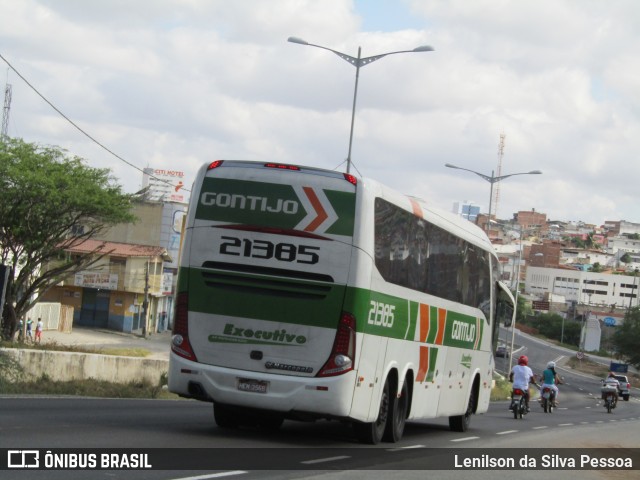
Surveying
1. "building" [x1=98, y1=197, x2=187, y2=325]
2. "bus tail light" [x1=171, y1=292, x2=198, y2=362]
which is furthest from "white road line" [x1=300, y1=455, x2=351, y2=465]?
"building" [x1=98, y1=197, x2=187, y2=325]

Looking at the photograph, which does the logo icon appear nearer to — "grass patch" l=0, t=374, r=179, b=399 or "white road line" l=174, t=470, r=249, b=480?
"white road line" l=174, t=470, r=249, b=480

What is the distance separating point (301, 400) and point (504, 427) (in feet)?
40.7

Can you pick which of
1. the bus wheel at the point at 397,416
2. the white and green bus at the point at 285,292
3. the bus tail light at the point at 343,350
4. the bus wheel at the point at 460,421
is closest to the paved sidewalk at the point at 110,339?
the bus wheel at the point at 460,421

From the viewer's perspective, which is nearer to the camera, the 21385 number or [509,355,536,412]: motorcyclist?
the 21385 number

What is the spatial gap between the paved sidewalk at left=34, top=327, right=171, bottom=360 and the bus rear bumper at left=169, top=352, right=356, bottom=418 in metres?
50.3

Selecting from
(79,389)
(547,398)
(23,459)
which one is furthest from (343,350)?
(547,398)

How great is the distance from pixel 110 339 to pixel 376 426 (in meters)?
60.4

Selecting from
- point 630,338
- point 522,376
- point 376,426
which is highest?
point 630,338

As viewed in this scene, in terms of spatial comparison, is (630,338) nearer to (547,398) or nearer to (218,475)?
(547,398)

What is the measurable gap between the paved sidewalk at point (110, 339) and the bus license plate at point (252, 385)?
5057 cm

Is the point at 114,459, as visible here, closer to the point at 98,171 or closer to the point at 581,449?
the point at 581,449

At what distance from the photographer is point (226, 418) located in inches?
670

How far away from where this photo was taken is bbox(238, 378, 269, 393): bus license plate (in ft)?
48.8

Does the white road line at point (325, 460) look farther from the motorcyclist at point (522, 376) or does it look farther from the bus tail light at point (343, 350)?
the motorcyclist at point (522, 376)
